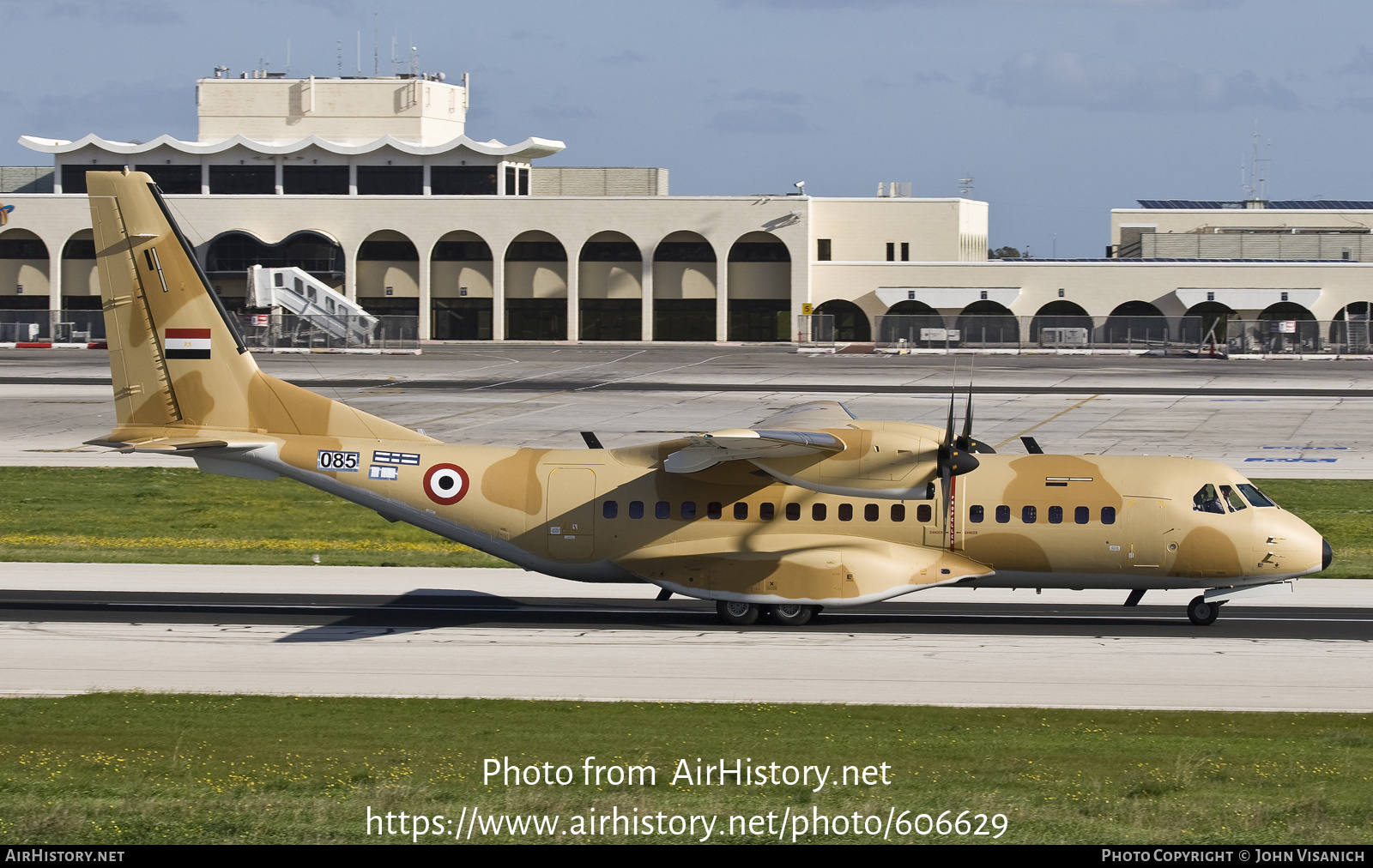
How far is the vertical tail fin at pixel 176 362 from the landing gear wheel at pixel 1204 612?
1465 cm

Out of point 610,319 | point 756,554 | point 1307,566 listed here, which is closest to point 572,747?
point 756,554

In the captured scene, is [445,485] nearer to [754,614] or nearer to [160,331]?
[754,614]

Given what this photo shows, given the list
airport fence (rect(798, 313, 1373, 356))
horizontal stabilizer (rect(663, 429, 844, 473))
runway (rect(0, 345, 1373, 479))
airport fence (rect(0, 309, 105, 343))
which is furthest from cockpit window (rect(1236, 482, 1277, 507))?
airport fence (rect(0, 309, 105, 343))

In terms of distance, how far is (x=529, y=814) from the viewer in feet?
47.5

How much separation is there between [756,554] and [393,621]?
6.89m

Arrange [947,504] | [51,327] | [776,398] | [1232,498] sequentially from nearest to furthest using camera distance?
[947,504]
[1232,498]
[776,398]
[51,327]

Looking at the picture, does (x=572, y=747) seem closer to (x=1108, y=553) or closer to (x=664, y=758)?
(x=664, y=758)

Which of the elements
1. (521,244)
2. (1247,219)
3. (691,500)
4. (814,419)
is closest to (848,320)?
(521,244)

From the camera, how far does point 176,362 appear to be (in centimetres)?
2655

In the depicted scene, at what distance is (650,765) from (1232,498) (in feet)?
43.7

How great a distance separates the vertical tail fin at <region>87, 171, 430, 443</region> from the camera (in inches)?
1037

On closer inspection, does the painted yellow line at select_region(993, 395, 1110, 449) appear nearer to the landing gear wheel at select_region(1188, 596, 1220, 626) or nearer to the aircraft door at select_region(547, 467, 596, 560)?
the landing gear wheel at select_region(1188, 596, 1220, 626)

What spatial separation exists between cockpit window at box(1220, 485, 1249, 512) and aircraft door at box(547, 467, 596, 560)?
36.8 ft

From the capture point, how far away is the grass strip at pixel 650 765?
556 inches
